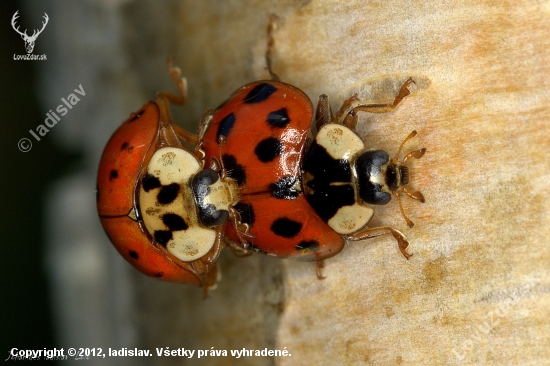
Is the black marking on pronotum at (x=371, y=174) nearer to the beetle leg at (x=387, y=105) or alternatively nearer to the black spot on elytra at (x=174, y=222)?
the beetle leg at (x=387, y=105)

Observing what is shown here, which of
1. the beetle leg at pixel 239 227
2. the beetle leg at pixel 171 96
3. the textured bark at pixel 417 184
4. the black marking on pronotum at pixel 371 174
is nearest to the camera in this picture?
the textured bark at pixel 417 184

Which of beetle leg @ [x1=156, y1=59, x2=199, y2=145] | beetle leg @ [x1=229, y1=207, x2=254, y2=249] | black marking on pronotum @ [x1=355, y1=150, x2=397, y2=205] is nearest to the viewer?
black marking on pronotum @ [x1=355, y1=150, x2=397, y2=205]

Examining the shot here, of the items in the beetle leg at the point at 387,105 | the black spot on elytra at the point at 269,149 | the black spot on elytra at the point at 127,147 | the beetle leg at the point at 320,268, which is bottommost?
the beetle leg at the point at 320,268

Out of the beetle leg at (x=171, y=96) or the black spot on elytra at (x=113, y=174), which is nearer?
the black spot on elytra at (x=113, y=174)

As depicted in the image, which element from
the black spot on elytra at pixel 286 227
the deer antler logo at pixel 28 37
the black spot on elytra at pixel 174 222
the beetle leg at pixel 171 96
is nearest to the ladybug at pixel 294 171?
the black spot on elytra at pixel 286 227

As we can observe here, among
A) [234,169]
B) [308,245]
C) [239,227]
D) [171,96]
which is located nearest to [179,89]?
[171,96]

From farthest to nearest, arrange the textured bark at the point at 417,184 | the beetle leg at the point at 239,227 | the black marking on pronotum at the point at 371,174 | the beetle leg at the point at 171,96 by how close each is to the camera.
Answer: the beetle leg at the point at 171,96 < the beetle leg at the point at 239,227 < the black marking on pronotum at the point at 371,174 < the textured bark at the point at 417,184

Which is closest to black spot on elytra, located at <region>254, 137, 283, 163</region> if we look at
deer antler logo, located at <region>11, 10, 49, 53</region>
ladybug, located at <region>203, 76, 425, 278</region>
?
ladybug, located at <region>203, 76, 425, 278</region>

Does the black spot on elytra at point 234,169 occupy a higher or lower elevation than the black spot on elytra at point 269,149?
lower

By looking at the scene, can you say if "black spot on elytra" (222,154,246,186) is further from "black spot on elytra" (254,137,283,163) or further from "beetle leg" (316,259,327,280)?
"beetle leg" (316,259,327,280)
